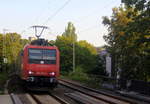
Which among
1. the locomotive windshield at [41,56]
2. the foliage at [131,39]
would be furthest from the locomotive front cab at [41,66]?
the foliage at [131,39]

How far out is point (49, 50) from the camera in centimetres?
1998

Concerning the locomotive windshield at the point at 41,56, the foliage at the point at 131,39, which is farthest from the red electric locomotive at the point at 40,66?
the foliage at the point at 131,39

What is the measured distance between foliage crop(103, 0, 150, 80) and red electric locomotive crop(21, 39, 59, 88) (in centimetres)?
546

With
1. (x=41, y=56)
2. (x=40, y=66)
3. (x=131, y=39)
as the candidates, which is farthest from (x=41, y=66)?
(x=131, y=39)

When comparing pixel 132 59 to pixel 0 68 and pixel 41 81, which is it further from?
pixel 0 68

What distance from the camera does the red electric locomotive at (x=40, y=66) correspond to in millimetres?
19078

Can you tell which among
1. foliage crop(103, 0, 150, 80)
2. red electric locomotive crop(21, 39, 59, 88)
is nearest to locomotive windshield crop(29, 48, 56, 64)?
red electric locomotive crop(21, 39, 59, 88)

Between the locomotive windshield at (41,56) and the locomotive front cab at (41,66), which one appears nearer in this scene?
the locomotive front cab at (41,66)

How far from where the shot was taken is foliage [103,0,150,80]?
62.6ft

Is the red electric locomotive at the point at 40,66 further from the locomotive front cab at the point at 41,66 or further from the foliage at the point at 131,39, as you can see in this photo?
the foliage at the point at 131,39

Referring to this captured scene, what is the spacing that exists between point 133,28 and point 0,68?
112 feet

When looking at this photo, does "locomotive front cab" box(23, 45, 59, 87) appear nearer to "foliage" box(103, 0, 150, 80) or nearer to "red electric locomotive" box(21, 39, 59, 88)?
"red electric locomotive" box(21, 39, 59, 88)

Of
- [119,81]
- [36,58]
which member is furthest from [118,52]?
[36,58]

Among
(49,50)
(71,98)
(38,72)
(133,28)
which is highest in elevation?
(133,28)
